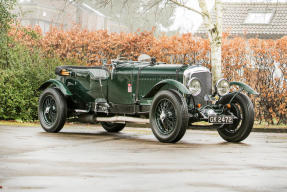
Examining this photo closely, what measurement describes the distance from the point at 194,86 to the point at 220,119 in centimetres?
79

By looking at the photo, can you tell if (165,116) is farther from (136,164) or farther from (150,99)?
(136,164)

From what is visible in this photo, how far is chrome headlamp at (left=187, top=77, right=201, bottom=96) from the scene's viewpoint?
1064 cm

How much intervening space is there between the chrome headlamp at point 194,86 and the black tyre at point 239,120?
0.66m

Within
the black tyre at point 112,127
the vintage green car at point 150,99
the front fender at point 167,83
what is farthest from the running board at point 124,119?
the black tyre at point 112,127

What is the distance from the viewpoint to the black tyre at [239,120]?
1071 centimetres

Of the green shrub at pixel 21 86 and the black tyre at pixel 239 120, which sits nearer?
the black tyre at pixel 239 120

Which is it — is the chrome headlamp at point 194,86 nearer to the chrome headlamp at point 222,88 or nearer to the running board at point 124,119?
the chrome headlamp at point 222,88

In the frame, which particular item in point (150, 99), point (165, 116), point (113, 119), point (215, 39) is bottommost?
point (113, 119)

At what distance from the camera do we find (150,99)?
11.4 m

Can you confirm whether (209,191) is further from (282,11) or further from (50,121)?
(282,11)

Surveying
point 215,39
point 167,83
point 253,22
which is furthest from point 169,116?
point 253,22

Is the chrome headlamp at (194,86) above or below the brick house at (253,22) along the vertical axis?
below

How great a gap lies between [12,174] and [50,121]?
620 cm

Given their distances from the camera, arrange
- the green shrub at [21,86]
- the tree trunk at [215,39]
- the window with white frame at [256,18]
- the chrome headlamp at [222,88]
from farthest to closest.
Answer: the window with white frame at [256,18]
the tree trunk at [215,39]
the green shrub at [21,86]
the chrome headlamp at [222,88]
